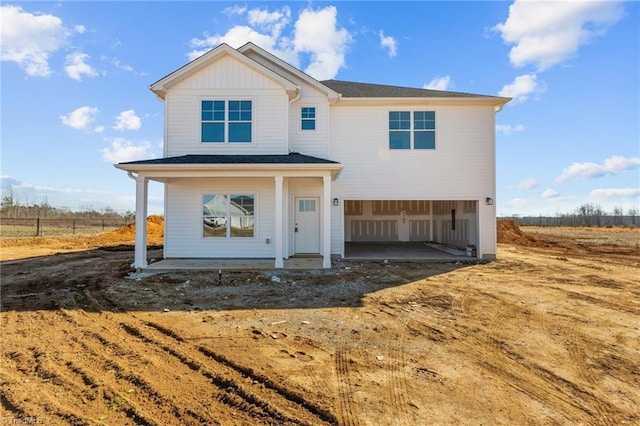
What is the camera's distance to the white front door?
1195 cm

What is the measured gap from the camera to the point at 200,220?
11258 millimetres

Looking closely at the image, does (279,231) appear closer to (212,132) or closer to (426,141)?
(212,132)

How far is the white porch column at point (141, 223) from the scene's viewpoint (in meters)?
9.52

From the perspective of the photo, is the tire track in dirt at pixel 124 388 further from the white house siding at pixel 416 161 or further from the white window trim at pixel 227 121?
the white house siding at pixel 416 161

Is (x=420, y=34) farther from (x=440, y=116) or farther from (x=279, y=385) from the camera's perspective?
(x=279, y=385)

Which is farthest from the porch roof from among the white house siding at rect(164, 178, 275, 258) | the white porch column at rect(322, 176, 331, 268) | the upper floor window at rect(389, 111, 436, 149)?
the upper floor window at rect(389, 111, 436, 149)

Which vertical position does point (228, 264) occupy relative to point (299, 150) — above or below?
below

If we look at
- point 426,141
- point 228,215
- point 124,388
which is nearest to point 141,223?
point 228,215

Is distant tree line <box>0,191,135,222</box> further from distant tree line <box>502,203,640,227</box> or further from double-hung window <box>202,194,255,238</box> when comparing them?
distant tree line <box>502,203,640,227</box>

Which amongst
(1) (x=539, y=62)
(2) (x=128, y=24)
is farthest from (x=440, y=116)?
(2) (x=128, y=24)

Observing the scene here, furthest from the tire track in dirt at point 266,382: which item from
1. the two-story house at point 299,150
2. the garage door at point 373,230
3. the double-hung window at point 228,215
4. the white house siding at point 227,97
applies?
the garage door at point 373,230

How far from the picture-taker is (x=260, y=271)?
30.5 feet

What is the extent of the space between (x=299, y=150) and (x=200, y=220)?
439cm

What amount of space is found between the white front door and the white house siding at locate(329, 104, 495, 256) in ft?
2.24
